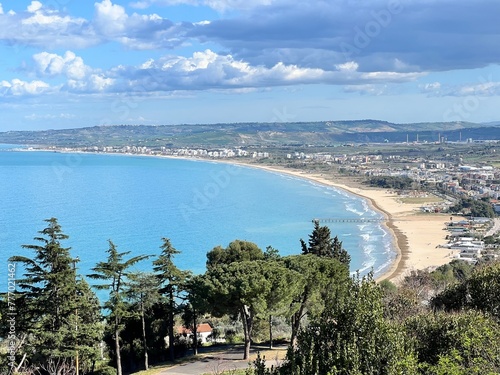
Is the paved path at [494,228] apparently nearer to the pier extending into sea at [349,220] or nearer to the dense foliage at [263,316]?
the pier extending into sea at [349,220]

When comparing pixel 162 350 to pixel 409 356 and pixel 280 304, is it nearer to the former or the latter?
pixel 280 304

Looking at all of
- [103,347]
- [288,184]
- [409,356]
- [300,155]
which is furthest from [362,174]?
[409,356]

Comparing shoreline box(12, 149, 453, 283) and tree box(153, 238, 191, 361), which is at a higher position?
tree box(153, 238, 191, 361)

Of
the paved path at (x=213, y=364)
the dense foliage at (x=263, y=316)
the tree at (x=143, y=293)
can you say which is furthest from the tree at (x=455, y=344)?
the tree at (x=143, y=293)

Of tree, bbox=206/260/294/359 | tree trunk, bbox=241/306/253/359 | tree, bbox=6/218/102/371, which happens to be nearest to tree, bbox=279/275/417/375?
tree, bbox=206/260/294/359

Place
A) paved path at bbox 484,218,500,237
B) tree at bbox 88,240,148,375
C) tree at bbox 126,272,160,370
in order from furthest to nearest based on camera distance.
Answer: paved path at bbox 484,218,500,237
tree at bbox 126,272,160,370
tree at bbox 88,240,148,375

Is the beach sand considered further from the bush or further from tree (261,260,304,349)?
the bush
